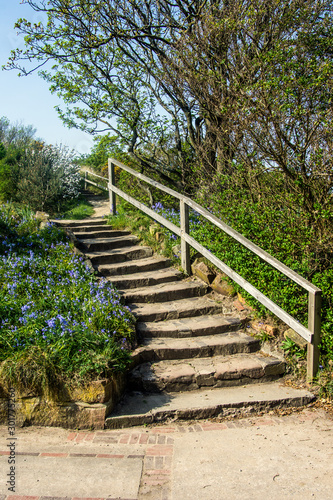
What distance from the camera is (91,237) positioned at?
8.10 m

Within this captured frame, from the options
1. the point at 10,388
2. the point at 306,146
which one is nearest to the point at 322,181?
the point at 306,146

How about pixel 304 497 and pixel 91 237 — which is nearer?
pixel 304 497

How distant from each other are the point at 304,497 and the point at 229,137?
5193mm

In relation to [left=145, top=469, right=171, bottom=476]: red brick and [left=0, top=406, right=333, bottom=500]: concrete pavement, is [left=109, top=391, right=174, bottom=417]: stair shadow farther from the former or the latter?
[left=145, top=469, right=171, bottom=476]: red brick

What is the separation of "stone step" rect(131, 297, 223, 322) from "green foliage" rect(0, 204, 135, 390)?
17.6 inches

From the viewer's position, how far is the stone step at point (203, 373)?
15.2 ft

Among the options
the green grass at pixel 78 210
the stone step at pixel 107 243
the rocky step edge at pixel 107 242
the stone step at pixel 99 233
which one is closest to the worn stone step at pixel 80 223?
the stone step at pixel 99 233

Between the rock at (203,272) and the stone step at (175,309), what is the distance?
395 mm

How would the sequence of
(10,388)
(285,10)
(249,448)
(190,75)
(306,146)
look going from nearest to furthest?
(249,448) → (10,388) → (306,146) → (285,10) → (190,75)

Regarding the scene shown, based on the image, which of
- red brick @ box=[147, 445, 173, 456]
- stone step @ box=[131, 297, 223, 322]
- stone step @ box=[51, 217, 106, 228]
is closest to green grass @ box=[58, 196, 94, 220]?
stone step @ box=[51, 217, 106, 228]

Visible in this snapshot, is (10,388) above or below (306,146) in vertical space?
below

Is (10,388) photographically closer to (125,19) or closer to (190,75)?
(190,75)

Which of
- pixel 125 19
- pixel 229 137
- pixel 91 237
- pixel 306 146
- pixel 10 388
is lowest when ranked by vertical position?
pixel 10 388

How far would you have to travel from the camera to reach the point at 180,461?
11.6ft
